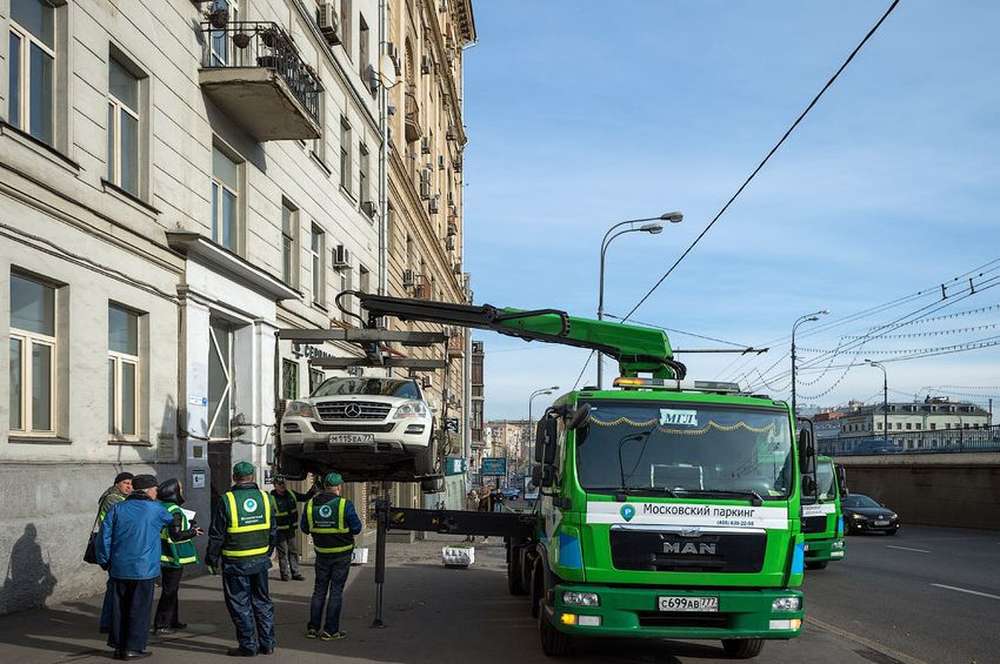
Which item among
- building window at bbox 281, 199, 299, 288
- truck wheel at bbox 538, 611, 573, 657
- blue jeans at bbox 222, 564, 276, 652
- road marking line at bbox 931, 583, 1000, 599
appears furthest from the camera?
building window at bbox 281, 199, 299, 288

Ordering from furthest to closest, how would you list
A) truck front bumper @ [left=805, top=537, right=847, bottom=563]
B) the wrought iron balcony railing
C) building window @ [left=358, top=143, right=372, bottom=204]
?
1. building window @ [left=358, top=143, right=372, bottom=204]
2. truck front bumper @ [left=805, top=537, right=847, bottom=563]
3. the wrought iron balcony railing

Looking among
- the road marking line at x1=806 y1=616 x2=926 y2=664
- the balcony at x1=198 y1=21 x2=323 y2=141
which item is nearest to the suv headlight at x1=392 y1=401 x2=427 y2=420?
the road marking line at x1=806 y1=616 x2=926 y2=664

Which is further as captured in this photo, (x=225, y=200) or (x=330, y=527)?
(x=225, y=200)

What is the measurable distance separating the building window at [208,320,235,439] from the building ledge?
3.16 feet

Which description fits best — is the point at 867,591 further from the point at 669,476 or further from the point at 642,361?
the point at 669,476

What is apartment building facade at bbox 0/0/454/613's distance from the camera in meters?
11.9

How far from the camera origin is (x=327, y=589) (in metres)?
11.2

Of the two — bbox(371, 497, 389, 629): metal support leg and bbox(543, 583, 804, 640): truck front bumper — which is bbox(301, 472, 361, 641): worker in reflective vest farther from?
bbox(543, 583, 804, 640): truck front bumper

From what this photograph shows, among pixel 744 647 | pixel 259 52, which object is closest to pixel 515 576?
pixel 744 647

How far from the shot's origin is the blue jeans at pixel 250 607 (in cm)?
991

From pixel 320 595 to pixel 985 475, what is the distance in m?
33.1

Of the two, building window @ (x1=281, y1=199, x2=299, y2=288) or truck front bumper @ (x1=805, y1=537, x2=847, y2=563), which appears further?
building window @ (x1=281, y1=199, x2=299, y2=288)

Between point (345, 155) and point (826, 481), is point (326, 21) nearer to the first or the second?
point (345, 155)

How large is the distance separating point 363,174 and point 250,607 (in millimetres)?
19916
